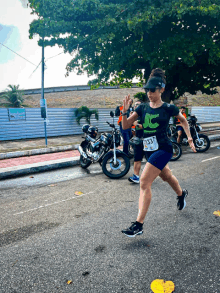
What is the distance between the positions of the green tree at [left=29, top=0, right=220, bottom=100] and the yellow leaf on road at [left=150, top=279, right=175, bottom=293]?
11.9 metres

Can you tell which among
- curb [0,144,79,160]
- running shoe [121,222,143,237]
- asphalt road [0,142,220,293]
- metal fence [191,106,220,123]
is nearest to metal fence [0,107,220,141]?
curb [0,144,79,160]

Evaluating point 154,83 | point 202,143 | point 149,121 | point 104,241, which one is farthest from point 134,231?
point 202,143

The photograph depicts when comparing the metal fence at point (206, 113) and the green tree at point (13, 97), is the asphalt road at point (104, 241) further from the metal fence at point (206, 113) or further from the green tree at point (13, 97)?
the green tree at point (13, 97)

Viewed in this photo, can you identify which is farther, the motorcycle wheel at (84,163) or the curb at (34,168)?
the motorcycle wheel at (84,163)

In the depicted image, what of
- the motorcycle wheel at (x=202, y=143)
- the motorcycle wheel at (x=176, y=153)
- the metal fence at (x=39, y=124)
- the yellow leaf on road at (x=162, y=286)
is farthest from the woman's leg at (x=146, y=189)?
the metal fence at (x=39, y=124)

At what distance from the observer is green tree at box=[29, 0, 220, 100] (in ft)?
39.2

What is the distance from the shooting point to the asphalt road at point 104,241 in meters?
2.12

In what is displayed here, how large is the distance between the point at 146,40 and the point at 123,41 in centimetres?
139

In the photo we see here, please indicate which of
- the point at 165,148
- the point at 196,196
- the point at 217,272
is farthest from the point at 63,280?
the point at 196,196

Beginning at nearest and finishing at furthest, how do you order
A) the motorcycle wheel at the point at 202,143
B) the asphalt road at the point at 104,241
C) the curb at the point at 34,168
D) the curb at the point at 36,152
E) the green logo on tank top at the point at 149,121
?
the asphalt road at the point at 104,241
the green logo on tank top at the point at 149,121
the curb at the point at 34,168
the motorcycle wheel at the point at 202,143
the curb at the point at 36,152

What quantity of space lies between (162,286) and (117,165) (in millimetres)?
3836

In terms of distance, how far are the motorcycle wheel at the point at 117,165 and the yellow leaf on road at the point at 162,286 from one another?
359 centimetres

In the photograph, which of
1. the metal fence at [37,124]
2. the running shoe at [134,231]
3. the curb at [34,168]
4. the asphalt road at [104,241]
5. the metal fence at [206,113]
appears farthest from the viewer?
the metal fence at [206,113]

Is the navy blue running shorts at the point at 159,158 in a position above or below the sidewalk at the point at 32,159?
above
